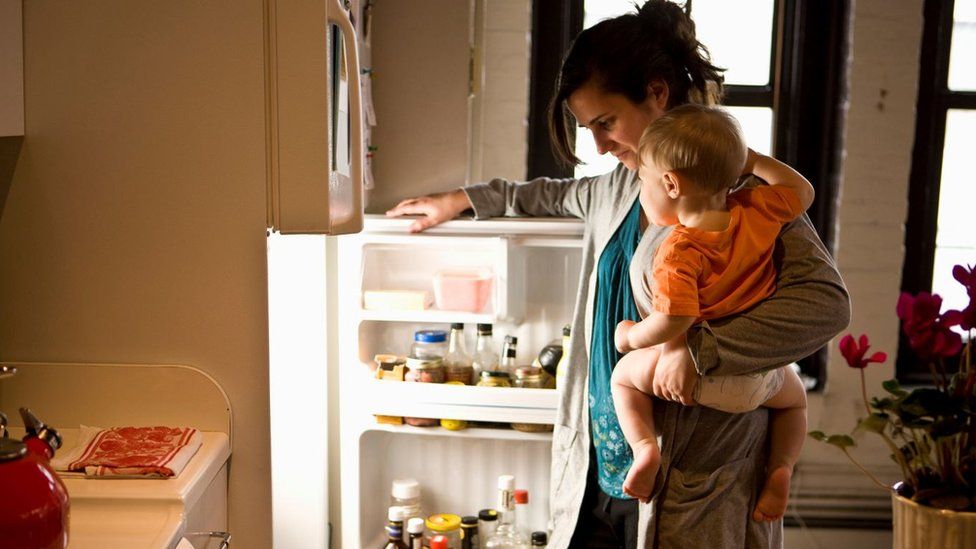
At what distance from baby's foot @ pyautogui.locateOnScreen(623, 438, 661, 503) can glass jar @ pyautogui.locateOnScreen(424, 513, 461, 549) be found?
84cm

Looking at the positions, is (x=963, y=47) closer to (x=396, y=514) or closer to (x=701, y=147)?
(x=701, y=147)

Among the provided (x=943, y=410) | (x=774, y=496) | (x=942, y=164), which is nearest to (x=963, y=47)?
(x=942, y=164)

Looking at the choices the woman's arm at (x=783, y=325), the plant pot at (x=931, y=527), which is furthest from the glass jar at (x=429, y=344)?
the plant pot at (x=931, y=527)

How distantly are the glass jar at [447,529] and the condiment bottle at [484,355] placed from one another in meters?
0.39

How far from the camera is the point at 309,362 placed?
6.79ft

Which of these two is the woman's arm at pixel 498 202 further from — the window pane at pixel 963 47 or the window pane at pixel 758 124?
the window pane at pixel 963 47

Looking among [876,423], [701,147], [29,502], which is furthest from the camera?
[876,423]

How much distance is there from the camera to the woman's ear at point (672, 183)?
132cm

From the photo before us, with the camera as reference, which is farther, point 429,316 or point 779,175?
point 429,316

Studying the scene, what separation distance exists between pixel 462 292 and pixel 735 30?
1.21m

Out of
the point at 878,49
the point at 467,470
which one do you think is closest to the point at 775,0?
the point at 878,49

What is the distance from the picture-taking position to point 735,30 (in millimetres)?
2559

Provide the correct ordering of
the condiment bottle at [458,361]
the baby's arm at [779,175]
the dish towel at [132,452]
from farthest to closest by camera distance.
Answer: the condiment bottle at [458,361] → the baby's arm at [779,175] → the dish towel at [132,452]

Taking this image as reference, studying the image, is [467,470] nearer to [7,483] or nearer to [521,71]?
[521,71]
